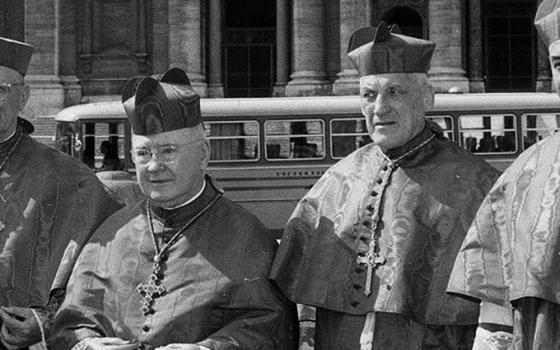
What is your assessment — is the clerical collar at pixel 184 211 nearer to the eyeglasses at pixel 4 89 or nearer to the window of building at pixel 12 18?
the eyeglasses at pixel 4 89

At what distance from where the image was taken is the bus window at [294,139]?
20.8 meters

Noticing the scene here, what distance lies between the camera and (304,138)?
21.0 meters

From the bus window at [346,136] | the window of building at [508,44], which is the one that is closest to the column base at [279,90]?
the window of building at [508,44]

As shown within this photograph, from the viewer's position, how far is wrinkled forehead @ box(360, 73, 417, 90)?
5059mm

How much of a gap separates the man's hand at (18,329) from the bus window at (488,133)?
15.9 metres

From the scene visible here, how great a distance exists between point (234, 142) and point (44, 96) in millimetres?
11178

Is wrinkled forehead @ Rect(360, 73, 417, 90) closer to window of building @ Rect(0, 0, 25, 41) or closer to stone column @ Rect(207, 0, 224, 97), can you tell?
stone column @ Rect(207, 0, 224, 97)

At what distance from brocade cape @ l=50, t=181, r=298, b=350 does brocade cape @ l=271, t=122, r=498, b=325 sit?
0.14 meters

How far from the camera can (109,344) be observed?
15.7ft

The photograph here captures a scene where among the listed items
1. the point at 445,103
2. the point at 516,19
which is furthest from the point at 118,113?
the point at 516,19

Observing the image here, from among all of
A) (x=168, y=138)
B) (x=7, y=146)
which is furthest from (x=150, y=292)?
(x=7, y=146)

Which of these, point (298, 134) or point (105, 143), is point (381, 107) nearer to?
point (298, 134)

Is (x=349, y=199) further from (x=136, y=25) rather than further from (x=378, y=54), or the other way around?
(x=136, y=25)

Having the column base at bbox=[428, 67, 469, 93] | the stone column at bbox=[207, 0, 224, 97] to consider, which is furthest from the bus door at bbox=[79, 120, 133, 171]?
the column base at bbox=[428, 67, 469, 93]
